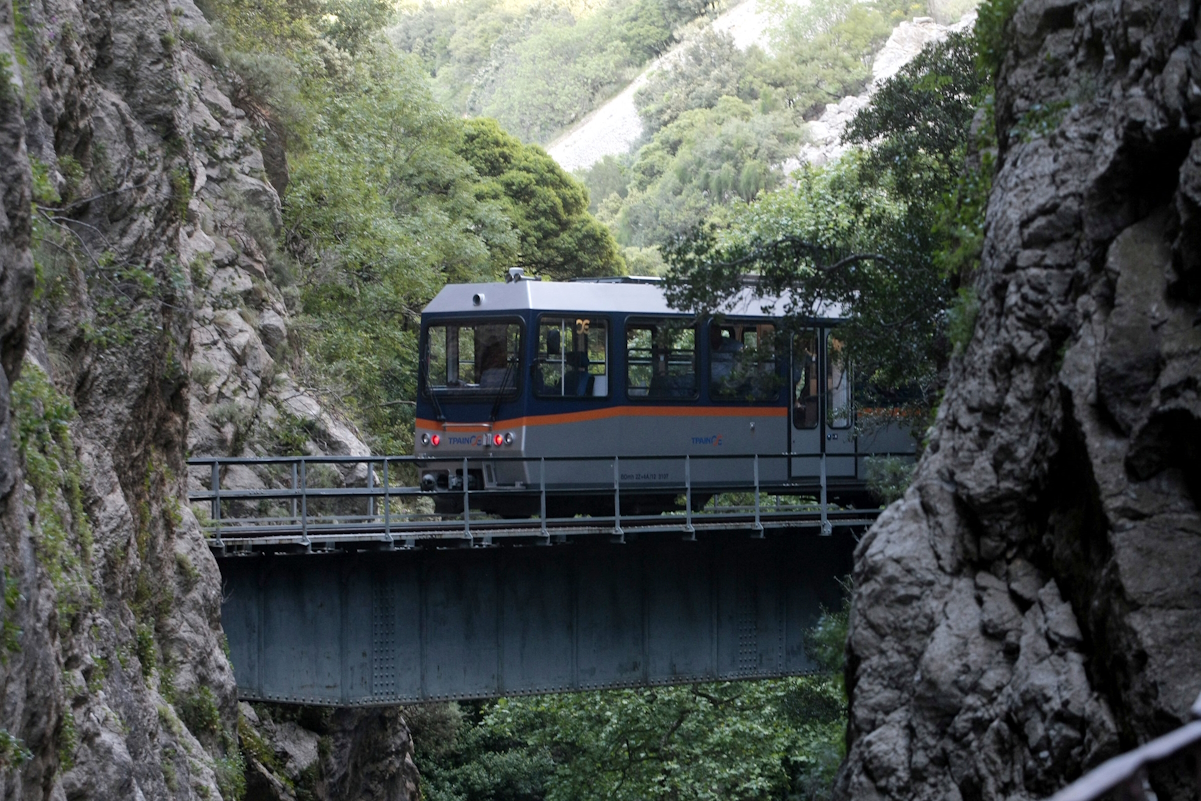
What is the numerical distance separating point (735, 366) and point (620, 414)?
2.03 metres

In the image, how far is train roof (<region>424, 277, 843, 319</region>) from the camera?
17.1m

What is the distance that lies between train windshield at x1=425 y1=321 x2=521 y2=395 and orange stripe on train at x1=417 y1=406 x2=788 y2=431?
0.53m

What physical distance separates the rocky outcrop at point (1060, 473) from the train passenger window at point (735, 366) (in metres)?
7.22

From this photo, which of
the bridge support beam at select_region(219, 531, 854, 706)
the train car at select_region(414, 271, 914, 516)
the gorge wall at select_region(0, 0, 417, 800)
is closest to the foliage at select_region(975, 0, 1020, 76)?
the train car at select_region(414, 271, 914, 516)

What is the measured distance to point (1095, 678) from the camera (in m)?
7.58

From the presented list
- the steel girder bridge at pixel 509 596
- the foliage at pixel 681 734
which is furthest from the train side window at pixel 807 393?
the foliage at pixel 681 734

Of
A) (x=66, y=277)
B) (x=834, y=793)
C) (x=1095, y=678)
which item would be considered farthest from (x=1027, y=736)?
(x=66, y=277)

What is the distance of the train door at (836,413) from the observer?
1816 centimetres

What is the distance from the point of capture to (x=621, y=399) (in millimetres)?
17172

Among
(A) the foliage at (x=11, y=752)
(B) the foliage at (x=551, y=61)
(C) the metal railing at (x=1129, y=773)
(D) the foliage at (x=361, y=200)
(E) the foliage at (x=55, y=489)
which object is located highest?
(B) the foliage at (x=551, y=61)

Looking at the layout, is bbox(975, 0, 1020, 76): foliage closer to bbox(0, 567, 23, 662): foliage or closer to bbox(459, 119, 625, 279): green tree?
bbox(0, 567, 23, 662): foliage

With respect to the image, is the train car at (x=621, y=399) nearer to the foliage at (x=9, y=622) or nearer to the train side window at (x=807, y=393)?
the train side window at (x=807, y=393)

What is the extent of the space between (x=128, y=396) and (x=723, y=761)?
15195mm

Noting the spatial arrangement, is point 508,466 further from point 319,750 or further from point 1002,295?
point 1002,295
